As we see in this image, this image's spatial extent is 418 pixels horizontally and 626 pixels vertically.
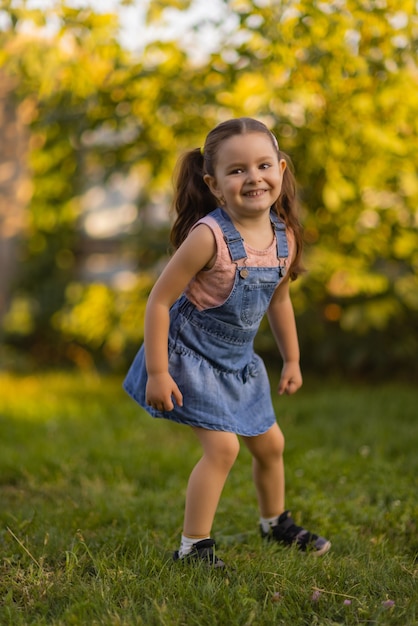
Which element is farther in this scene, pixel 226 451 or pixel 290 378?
pixel 290 378

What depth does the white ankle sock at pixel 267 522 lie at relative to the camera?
2703mm

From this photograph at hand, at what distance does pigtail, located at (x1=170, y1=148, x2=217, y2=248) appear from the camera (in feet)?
8.43

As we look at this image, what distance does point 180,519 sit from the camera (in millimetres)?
2908

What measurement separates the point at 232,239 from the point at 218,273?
11 centimetres

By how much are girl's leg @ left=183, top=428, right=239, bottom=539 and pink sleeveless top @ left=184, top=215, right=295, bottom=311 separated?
1.32ft

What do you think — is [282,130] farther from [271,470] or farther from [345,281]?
[271,470]

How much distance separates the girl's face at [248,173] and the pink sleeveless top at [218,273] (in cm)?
10

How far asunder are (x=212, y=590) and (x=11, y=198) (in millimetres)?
5491

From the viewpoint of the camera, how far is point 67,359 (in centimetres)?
733

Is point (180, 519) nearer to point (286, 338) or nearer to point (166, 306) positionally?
point (286, 338)

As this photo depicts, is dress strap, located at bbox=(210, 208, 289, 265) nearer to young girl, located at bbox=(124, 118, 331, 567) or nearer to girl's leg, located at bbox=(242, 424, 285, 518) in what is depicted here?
young girl, located at bbox=(124, 118, 331, 567)

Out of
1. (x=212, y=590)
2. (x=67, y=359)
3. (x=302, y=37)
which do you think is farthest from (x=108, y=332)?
(x=212, y=590)

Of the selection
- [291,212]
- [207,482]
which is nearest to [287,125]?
[291,212]

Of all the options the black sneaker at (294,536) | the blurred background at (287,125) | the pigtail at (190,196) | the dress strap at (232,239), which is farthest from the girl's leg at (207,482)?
the blurred background at (287,125)
